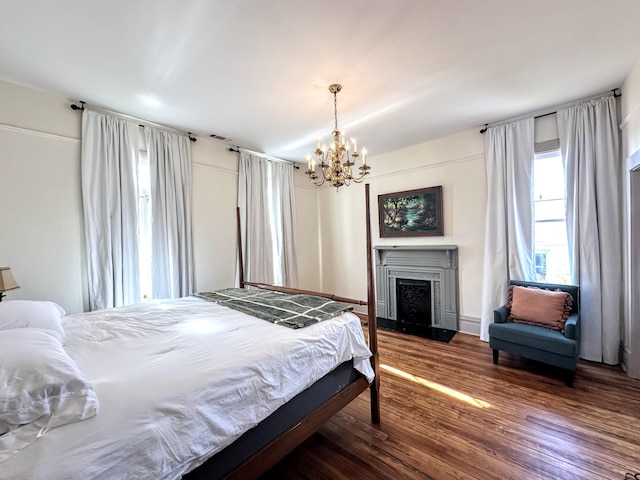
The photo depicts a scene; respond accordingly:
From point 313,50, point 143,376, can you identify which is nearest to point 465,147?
point 313,50

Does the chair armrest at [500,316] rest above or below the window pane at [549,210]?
below

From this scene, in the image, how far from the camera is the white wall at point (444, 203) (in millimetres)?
3781

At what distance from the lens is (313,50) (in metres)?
2.04

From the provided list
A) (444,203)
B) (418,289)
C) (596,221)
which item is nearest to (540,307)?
(596,221)

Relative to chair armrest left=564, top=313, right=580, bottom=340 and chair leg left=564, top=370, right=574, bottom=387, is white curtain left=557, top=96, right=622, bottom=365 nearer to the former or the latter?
chair armrest left=564, top=313, right=580, bottom=340

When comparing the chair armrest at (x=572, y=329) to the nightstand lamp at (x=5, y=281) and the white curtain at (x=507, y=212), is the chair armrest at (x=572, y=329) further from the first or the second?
the nightstand lamp at (x=5, y=281)

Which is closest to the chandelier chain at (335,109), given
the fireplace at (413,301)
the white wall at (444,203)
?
the white wall at (444,203)

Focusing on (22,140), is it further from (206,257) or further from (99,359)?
(99,359)

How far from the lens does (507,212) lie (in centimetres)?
338

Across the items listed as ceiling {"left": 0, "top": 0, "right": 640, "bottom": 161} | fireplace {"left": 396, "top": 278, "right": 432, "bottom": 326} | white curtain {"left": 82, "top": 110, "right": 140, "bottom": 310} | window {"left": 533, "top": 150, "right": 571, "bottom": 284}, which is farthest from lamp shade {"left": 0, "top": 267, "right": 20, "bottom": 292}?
window {"left": 533, "top": 150, "right": 571, "bottom": 284}

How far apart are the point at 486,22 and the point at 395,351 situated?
3.26m

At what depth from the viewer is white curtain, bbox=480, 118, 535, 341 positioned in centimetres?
327

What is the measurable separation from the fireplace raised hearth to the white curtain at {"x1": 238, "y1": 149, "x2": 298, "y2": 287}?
1574 mm

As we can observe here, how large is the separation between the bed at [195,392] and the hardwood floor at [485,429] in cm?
30
